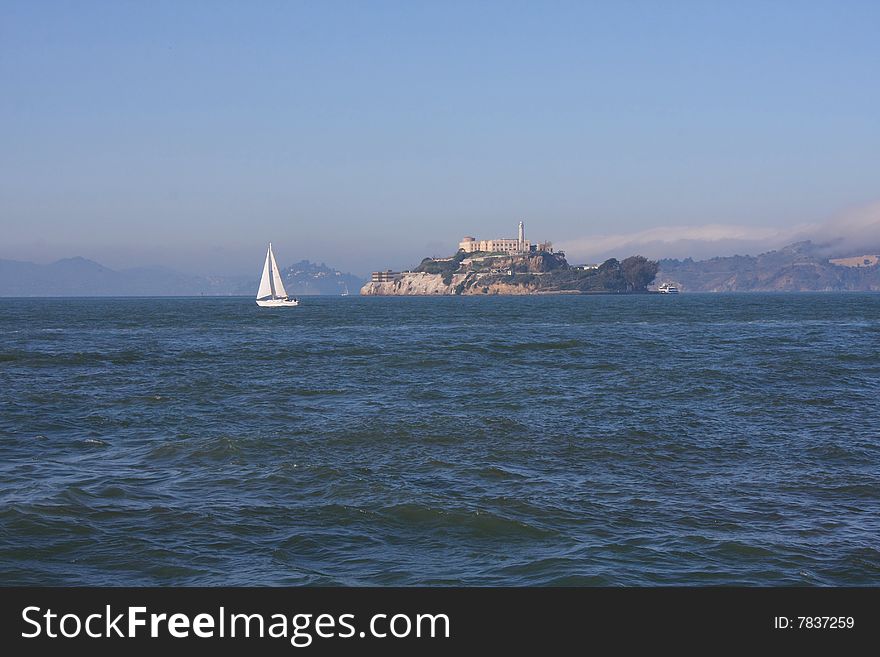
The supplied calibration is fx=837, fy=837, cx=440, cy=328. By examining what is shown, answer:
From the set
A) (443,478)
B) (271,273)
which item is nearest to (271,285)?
(271,273)

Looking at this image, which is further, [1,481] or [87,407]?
[87,407]

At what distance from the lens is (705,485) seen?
50.4 feet

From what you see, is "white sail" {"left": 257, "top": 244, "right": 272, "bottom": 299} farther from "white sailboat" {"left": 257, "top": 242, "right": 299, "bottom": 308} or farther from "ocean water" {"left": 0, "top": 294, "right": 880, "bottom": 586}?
→ "ocean water" {"left": 0, "top": 294, "right": 880, "bottom": 586}

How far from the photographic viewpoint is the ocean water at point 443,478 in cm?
1098

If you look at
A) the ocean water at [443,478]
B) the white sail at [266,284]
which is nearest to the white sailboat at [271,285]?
the white sail at [266,284]

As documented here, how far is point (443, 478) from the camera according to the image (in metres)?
16.0

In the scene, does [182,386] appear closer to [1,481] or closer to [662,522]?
[1,481]

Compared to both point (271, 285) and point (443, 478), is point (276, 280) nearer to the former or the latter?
point (271, 285)

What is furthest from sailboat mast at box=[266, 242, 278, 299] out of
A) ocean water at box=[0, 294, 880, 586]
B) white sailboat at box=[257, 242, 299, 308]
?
ocean water at box=[0, 294, 880, 586]

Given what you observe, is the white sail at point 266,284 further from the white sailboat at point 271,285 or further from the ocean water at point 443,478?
the ocean water at point 443,478

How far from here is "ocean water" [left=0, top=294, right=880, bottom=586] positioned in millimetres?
10977
